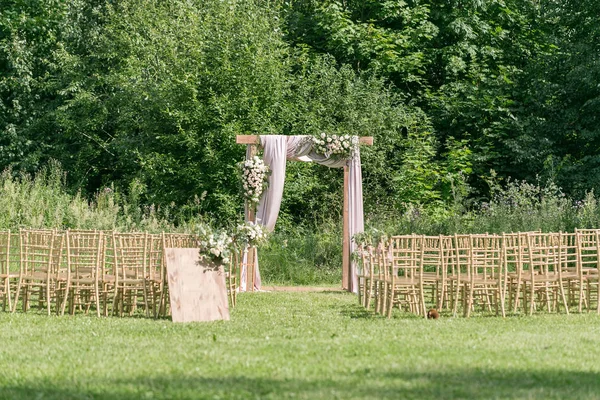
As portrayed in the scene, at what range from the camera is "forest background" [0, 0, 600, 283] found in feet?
71.9

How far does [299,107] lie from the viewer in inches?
916

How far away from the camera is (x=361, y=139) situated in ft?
56.2

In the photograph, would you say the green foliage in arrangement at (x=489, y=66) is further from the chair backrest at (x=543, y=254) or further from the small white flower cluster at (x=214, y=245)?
the small white flower cluster at (x=214, y=245)

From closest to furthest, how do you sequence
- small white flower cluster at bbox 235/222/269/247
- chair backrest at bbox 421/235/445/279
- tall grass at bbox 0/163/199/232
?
chair backrest at bbox 421/235/445/279, small white flower cluster at bbox 235/222/269/247, tall grass at bbox 0/163/199/232

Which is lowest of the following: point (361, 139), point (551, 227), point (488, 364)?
point (488, 364)

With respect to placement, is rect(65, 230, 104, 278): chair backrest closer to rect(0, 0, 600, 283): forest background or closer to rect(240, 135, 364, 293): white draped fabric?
rect(240, 135, 364, 293): white draped fabric

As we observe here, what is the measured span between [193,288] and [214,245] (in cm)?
59

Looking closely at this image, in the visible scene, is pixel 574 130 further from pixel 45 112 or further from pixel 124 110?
pixel 45 112

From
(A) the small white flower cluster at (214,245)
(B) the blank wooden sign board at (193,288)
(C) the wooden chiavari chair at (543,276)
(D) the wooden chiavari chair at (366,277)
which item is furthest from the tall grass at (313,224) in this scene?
Result: (B) the blank wooden sign board at (193,288)

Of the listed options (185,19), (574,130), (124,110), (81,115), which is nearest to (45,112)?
(81,115)

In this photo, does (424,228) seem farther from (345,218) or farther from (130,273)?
(130,273)

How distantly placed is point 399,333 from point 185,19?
1667cm

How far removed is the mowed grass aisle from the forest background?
8476 mm

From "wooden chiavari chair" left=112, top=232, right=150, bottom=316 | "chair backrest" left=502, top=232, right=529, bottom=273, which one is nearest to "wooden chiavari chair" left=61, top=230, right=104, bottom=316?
"wooden chiavari chair" left=112, top=232, right=150, bottom=316
